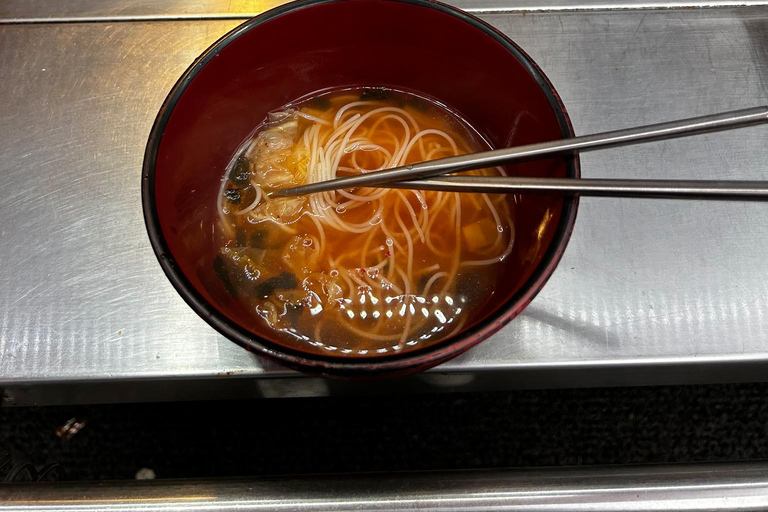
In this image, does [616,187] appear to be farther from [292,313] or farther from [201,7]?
[201,7]

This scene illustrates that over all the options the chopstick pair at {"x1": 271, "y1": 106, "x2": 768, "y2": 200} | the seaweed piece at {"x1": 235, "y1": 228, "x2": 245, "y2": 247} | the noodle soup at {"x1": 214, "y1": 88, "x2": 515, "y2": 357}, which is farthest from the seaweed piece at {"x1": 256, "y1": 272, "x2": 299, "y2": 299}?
the chopstick pair at {"x1": 271, "y1": 106, "x2": 768, "y2": 200}

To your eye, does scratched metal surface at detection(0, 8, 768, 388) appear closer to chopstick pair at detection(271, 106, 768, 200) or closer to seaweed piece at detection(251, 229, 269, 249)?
seaweed piece at detection(251, 229, 269, 249)

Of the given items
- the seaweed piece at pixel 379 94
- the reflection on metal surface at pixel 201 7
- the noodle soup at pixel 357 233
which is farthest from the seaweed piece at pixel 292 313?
the reflection on metal surface at pixel 201 7

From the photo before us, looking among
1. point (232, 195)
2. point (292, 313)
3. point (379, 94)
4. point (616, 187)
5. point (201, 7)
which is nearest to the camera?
point (616, 187)

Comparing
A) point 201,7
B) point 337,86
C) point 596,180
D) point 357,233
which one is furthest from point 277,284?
point 201,7

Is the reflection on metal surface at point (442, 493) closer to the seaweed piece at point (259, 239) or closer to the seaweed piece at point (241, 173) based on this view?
the seaweed piece at point (259, 239)
